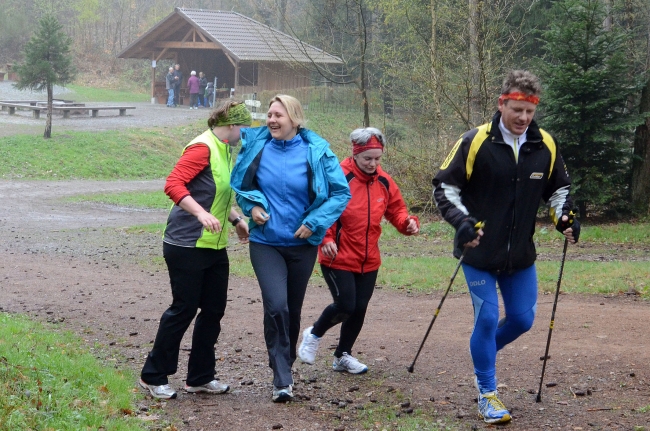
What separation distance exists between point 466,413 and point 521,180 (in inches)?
62.1

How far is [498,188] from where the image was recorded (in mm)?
5051

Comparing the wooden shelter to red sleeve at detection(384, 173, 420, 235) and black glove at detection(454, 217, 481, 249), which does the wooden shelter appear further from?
black glove at detection(454, 217, 481, 249)

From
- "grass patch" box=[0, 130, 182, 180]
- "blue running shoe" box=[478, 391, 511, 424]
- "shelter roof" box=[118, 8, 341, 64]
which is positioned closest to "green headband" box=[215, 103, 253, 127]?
"blue running shoe" box=[478, 391, 511, 424]

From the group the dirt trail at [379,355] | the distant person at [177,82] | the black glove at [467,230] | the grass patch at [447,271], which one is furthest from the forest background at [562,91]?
the distant person at [177,82]

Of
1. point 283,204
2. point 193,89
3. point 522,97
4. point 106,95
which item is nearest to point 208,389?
point 283,204

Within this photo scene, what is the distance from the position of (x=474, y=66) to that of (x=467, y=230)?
12820mm

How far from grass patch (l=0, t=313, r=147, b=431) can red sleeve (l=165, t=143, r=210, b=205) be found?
140cm

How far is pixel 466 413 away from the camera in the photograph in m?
5.35

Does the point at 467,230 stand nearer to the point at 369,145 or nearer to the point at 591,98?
the point at 369,145

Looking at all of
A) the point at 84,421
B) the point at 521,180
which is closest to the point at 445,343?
the point at 521,180

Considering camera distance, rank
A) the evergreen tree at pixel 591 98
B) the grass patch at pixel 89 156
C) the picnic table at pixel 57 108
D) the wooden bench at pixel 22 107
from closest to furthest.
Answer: the evergreen tree at pixel 591 98
the grass patch at pixel 89 156
the wooden bench at pixel 22 107
the picnic table at pixel 57 108

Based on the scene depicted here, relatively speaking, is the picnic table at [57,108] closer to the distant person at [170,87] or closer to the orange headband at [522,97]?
the distant person at [170,87]

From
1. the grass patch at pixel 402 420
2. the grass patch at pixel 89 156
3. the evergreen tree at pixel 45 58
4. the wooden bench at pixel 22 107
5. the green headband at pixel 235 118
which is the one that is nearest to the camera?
the grass patch at pixel 402 420

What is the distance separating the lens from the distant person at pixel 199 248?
5.49 metres
